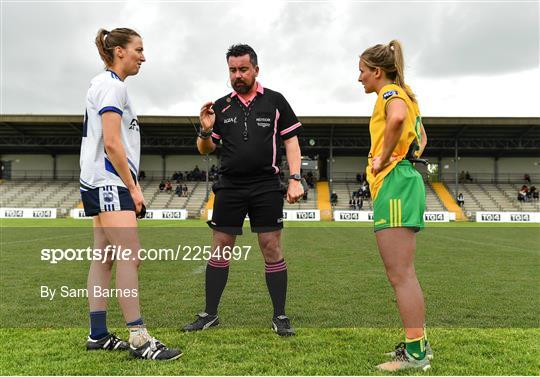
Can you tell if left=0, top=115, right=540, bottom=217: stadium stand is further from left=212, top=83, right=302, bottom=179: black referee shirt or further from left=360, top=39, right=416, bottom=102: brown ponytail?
left=360, top=39, right=416, bottom=102: brown ponytail

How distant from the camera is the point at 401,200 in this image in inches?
114

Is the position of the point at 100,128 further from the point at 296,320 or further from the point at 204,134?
the point at 296,320

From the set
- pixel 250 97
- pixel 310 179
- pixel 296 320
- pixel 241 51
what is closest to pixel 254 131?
pixel 250 97

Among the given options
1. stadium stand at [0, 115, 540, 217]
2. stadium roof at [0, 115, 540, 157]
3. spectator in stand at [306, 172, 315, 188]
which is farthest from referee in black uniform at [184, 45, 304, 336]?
spectator in stand at [306, 172, 315, 188]

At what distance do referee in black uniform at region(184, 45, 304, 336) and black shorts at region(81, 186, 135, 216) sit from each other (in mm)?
980

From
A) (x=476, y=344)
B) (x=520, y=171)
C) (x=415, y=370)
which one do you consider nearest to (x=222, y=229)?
(x=415, y=370)

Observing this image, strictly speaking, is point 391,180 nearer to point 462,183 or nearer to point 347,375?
point 347,375

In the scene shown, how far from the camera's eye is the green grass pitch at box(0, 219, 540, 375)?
2939 millimetres

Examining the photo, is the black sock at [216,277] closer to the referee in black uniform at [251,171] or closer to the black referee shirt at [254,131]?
the referee in black uniform at [251,171]

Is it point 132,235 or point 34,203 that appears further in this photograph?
point 34,203

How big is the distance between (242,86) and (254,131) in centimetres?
38

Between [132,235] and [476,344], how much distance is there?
260 cm

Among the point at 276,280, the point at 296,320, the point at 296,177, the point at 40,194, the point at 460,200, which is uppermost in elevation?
the point at 40,194

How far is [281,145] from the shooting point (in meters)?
4.22
